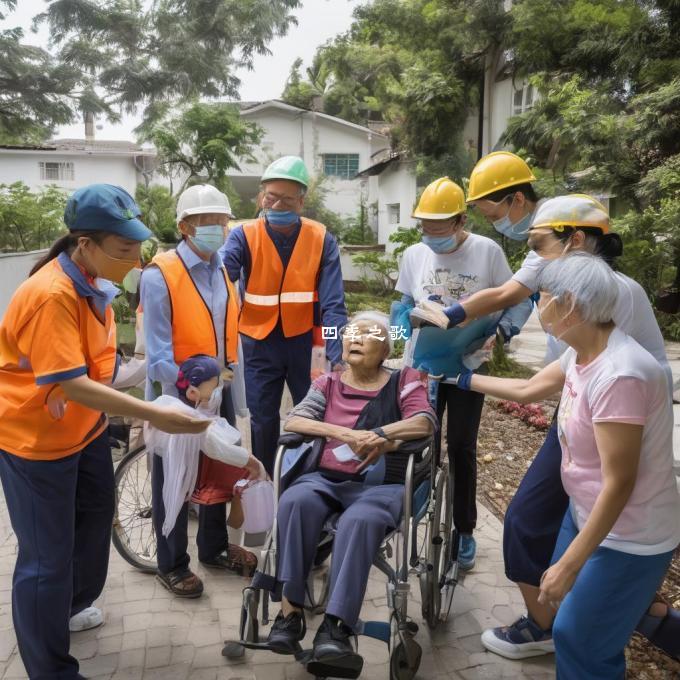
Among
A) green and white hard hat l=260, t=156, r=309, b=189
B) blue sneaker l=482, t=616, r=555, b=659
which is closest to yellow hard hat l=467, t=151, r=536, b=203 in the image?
green and white hard hat l=260, t=156, r=309, b=189

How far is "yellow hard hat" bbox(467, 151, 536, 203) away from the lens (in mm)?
2879

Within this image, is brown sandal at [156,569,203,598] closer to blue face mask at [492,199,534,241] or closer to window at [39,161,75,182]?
blue face mask at [492,199,534,241]

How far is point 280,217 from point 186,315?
2.84 feet

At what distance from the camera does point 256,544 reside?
11.3ft

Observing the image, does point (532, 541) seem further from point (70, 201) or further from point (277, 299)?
point (70, 201)

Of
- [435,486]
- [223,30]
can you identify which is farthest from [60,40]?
[435,486]

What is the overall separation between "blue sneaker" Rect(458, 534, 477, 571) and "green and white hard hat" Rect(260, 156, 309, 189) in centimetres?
198

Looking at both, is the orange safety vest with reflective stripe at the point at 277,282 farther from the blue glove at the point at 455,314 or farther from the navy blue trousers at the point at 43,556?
the navy blue trousers at the point at 43,556

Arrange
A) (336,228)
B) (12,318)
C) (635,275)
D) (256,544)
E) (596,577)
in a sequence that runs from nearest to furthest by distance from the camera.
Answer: (596,577) → (12,318) → (256,544) → (635,275) → (336,228)

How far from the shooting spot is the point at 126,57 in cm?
1048

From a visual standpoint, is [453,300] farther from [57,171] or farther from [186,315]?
[57,171]

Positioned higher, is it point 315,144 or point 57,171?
point 315,144

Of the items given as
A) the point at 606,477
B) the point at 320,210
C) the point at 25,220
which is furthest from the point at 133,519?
the point at 320,210

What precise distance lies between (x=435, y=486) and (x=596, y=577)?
97 centimetres
